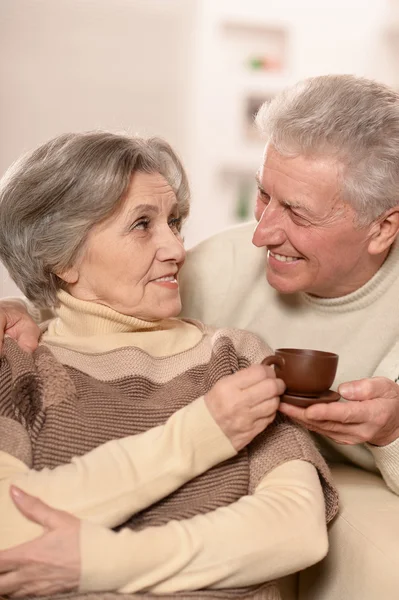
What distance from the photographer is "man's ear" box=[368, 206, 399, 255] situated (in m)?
2.18

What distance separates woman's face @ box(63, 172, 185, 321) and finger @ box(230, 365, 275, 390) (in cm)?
42

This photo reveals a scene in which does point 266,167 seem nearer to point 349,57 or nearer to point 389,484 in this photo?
point 389,484

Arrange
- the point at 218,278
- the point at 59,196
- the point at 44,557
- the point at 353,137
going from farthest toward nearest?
the point at 218,278, the point at 353,137, the point at 59,196, the point at 44,557

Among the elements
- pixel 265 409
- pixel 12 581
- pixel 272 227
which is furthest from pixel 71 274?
pixel 12 581

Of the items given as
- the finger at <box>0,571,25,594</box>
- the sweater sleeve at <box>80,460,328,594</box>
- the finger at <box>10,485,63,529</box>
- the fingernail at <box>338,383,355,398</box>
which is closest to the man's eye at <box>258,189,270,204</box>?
the fingernail at <box>338,383,355,398</box>

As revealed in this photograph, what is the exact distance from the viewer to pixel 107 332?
2.02m

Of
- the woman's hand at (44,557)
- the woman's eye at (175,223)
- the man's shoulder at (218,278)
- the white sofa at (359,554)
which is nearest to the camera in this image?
the woman's hand at (44,557)

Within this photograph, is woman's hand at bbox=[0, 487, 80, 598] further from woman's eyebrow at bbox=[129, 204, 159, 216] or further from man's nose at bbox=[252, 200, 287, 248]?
man's nose at bbox=[252, 200, 287, 248]

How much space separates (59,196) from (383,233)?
0.87m

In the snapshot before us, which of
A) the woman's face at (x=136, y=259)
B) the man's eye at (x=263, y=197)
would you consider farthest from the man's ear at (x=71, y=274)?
the man's eye at (x=263, y=197)

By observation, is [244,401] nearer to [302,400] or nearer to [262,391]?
[262,391]

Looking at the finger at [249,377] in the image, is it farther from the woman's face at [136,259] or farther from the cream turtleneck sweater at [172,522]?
the woman's face at [136,259]

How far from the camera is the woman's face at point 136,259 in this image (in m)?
1.96

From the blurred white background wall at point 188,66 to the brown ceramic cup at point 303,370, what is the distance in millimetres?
3801
